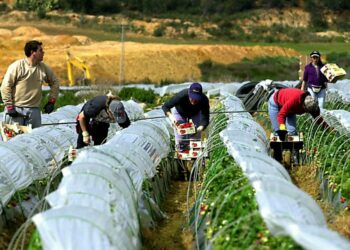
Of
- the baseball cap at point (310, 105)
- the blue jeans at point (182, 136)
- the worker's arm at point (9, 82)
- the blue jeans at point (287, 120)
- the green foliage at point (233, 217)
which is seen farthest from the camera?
the blue jeans at point (287, 120)

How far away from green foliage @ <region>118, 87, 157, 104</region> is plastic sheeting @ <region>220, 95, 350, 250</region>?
16.9 m

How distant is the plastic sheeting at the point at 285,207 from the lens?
4137 millimetres

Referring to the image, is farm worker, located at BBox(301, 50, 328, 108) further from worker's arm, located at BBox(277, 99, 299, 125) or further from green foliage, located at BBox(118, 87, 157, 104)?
green foliage, located at BBox(118, 87, 157, 104)

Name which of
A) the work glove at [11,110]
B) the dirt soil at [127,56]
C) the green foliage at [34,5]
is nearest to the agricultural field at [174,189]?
the work glove at [11,110]

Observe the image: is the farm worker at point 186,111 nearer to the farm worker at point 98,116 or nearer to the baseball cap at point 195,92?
the baseball cap at point 195,92

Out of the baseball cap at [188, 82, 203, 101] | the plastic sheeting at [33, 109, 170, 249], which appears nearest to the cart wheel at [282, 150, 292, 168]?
the baseball cap at [188, 82, 203, 101]

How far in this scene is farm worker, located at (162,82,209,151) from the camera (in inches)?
404

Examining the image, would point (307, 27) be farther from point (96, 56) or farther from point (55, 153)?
point (55, 153)

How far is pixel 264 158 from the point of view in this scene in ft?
21.6

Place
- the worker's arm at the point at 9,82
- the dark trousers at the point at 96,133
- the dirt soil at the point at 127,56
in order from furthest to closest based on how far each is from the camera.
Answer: the dirt soil at the point at 127,56 → the worker's arm at the point at 9,82 → the dark trousers at the point at 96,133

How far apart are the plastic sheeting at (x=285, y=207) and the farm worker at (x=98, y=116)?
2197mm

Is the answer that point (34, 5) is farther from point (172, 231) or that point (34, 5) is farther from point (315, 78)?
point (172, 231)

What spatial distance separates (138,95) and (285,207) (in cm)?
1947

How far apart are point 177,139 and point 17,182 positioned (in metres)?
3.32
